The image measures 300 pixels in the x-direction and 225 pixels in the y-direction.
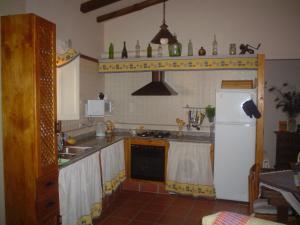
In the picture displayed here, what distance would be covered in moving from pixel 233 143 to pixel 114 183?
1.70m

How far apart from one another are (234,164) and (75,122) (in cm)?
229

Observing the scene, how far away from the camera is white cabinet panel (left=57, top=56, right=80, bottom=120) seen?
112 inches

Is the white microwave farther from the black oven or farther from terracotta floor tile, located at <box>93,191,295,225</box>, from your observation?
terracotta floor tile, located at <box>93,191,295,225</box>

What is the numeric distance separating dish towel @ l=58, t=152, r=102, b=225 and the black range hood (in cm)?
134

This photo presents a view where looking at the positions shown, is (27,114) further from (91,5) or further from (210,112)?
(210,112)

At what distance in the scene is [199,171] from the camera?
12.7ft

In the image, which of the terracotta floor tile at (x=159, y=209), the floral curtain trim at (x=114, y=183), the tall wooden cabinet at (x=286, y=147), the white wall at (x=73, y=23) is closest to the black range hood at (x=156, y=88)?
→ the white wall at (x=73, y=23)

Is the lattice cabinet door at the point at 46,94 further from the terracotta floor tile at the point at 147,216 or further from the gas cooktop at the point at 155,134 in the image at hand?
the gas cooktop at the point at 155,134

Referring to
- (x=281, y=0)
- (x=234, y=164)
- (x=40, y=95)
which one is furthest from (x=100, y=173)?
(x=281, y=0)

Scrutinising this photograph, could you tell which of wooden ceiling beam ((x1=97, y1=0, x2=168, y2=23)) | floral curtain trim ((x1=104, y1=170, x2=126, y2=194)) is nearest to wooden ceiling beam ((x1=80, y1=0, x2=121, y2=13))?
wooden ceiling beam ((x1=97, y1=0, x2=168, y2=23))

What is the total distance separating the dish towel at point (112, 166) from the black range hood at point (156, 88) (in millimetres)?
827

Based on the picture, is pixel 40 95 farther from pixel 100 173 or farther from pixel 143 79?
pixel 143 79

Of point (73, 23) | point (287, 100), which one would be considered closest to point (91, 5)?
point (73, 23)

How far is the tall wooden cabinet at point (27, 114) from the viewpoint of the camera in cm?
204
